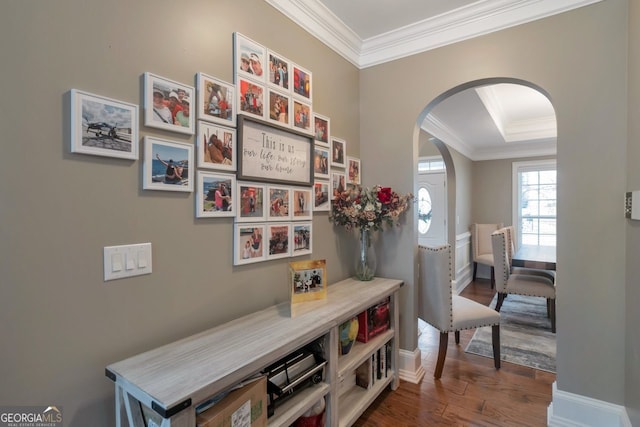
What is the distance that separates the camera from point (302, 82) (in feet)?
6.22

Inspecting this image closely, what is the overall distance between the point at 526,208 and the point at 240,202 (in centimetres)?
578

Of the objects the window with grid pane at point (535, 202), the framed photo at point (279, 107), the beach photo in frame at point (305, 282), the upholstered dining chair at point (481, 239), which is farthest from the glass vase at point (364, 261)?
the window with grid pane at point (535, 202)

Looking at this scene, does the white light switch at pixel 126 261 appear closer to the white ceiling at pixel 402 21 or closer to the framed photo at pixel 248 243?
the framed photo at pixel 248 243

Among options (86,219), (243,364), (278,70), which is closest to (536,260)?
(278,70)

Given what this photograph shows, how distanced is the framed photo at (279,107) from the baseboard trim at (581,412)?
7.56 feet

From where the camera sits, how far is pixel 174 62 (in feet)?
4.15

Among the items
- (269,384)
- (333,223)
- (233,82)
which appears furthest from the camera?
(333,223)

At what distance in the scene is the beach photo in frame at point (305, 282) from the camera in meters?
1.57

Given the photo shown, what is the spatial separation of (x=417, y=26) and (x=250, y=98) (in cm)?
144

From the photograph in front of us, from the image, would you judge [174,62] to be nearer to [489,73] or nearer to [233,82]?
[233,82]

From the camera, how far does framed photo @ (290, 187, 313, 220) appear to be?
1.84 meters

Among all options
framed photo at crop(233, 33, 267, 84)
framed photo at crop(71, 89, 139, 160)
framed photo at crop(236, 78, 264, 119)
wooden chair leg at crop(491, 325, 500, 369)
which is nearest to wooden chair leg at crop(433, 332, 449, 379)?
wooden chair leg at crop(491, 325, 500, 369)

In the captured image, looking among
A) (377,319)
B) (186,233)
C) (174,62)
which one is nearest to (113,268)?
(186,233)

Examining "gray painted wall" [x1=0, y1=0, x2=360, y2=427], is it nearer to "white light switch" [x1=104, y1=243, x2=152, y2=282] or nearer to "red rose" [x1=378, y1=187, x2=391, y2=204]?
"white light switch" [x1=104, y1=243, x2=152, y2=282]
